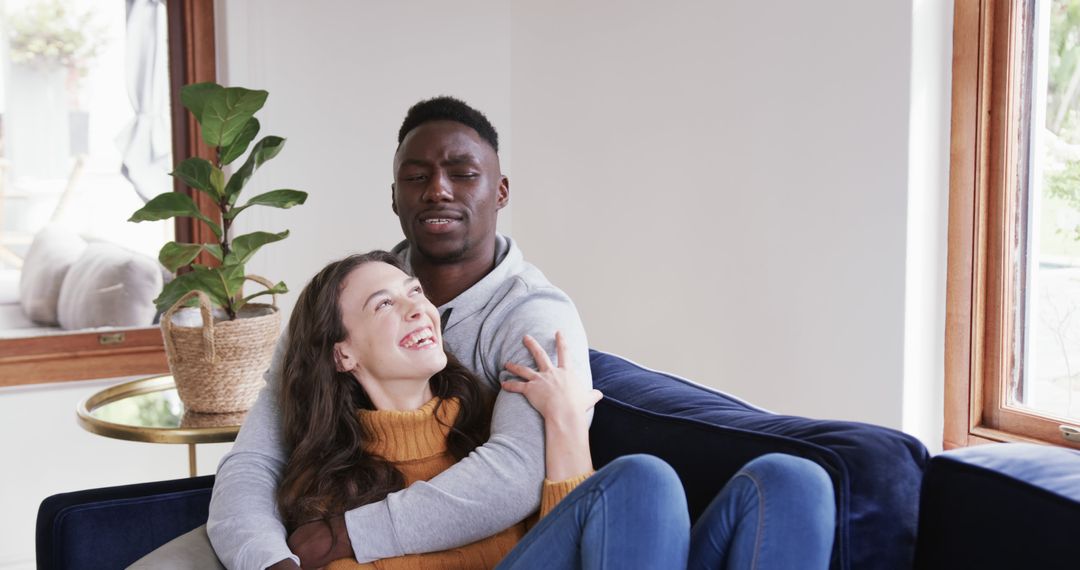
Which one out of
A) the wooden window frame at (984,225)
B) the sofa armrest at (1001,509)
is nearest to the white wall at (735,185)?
the wooden window frame at (984,225)

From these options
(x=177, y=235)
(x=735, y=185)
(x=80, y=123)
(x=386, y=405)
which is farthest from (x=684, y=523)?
(x=80, y=123)

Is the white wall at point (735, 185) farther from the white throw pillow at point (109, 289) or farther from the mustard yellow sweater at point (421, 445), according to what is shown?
the white throw pillow at point (109, 289)

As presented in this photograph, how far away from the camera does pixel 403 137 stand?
198 centimetres

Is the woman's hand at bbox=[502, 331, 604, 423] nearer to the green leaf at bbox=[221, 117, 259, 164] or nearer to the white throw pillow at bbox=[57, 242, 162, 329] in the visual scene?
the green leaf at bbox=[221, 117, 259, 164]

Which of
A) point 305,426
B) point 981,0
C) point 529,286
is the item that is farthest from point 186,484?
point 981,0

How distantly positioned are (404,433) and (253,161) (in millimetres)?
915

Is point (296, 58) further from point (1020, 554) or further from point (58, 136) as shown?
point (1020, 554)

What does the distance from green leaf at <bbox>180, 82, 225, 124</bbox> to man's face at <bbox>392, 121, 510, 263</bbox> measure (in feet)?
1.75

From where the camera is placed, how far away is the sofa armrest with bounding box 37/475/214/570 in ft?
5.63

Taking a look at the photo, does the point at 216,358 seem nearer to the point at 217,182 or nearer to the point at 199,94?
the point at 217,182

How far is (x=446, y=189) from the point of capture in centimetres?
186

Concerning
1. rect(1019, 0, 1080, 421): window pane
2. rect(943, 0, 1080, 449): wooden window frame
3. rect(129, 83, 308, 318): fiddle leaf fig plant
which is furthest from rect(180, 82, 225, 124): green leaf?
rect(1019, 0, 1080, 421): window pane

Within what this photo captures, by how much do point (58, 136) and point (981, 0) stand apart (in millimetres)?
2482

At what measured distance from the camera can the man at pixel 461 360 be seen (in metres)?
1.53
